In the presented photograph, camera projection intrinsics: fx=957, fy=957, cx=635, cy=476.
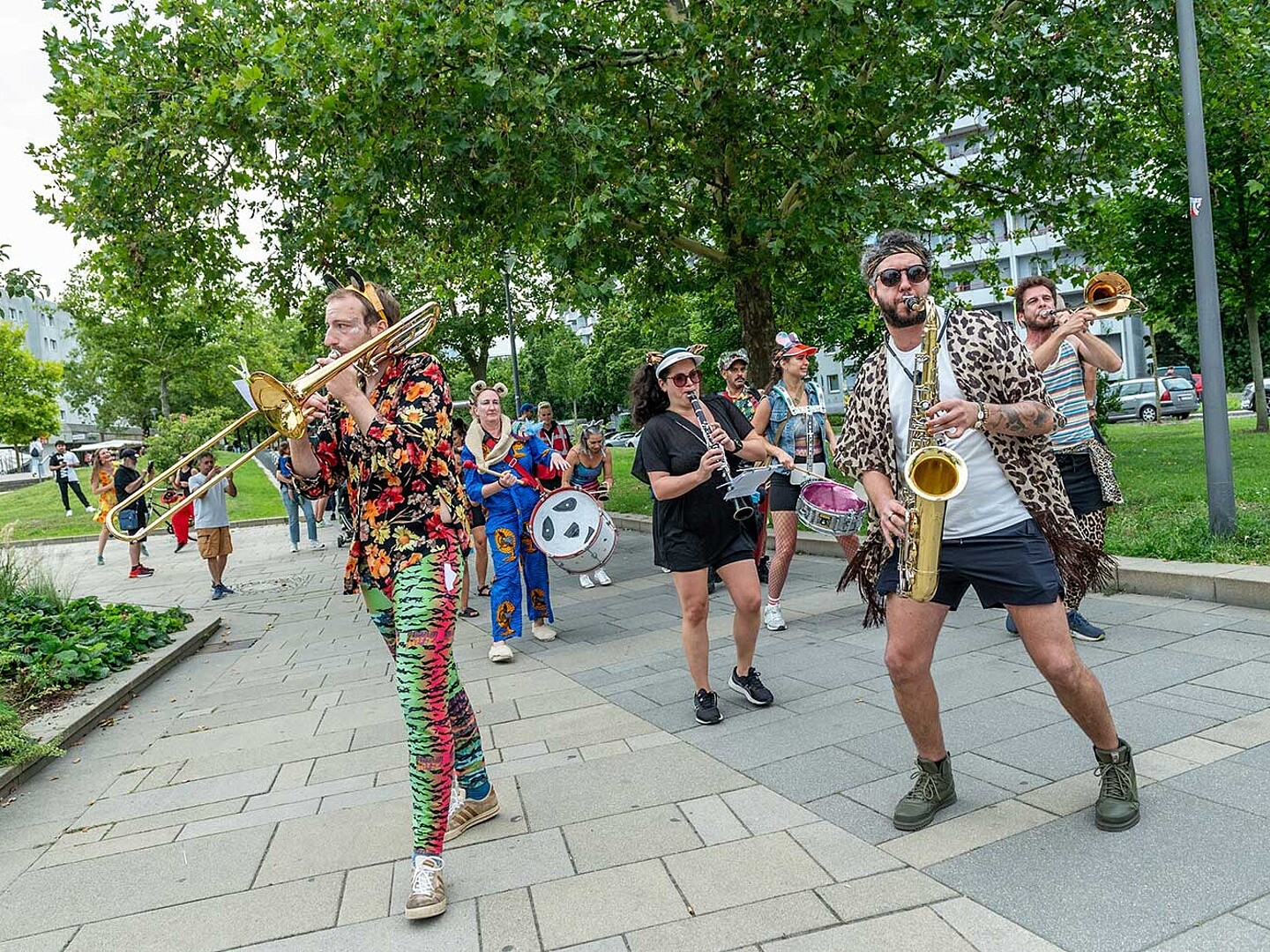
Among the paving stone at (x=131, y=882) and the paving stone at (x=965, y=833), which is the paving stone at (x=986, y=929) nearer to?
the paving stone at (x=965, y=833)

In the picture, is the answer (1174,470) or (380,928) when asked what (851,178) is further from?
(380,928)

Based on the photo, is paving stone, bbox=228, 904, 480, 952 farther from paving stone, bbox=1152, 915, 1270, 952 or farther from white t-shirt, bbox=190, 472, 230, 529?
white t-shirt, bbox=190, 472, 230, 529

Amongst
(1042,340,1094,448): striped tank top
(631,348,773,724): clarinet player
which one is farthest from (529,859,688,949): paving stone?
(1042,340,1094,448): striped tank top

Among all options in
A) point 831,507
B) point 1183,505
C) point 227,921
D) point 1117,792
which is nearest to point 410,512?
point 227,921

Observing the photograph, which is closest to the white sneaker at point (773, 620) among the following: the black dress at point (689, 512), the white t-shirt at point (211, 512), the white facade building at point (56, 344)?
the black dress at point (689, 512)

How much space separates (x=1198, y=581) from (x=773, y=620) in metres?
2.69

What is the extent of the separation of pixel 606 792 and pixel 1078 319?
3.10m

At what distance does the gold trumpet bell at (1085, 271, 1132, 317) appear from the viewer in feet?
17.1

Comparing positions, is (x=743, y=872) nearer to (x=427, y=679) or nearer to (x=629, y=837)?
(x=629, y=837)

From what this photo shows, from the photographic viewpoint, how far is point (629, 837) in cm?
346

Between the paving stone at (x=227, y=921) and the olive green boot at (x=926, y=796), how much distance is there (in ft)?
6.34

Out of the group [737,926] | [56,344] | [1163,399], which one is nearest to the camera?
[737,926]

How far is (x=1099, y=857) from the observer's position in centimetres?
294

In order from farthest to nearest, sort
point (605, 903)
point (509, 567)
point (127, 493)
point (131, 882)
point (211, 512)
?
point (127, 493) → point (211, 512) → point (509, 567) → point (131, 882) → point (605, 903)
